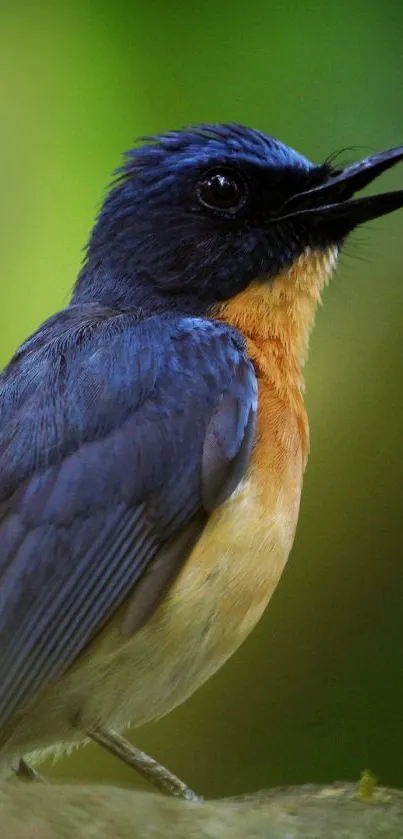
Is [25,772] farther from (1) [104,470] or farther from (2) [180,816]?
(1) [104,470]

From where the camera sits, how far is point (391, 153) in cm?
372

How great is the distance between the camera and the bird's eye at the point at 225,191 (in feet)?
12.5

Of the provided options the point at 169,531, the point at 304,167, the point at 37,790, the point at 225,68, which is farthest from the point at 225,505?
the point at 225,68

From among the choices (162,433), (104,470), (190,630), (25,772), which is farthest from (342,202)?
(25,772)

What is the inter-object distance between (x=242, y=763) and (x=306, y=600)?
0.53 metres

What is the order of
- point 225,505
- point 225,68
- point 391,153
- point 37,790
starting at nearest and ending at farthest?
point 37,790
point 225,505
point 391,153
point 225,68

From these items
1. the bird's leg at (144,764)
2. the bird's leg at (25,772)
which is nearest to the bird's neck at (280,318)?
the bird's leg at (144,764)

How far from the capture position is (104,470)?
332 centimetres

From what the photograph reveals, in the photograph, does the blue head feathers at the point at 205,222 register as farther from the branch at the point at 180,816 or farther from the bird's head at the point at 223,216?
the branch at the point at 180,816

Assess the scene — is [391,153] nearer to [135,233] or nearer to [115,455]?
[135,233]

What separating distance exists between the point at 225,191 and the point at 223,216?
7 cm

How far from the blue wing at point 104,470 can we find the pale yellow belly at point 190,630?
2.3 inches

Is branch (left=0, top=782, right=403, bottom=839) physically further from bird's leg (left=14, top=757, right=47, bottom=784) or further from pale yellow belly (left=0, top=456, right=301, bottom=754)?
bird's leg (left=14, top=757, right=47, bottom=784)

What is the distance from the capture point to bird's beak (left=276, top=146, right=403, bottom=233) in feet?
12.5
